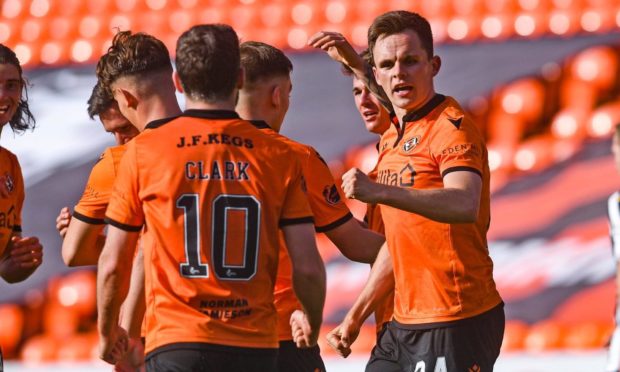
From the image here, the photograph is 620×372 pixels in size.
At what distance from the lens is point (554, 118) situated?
35.8 feet

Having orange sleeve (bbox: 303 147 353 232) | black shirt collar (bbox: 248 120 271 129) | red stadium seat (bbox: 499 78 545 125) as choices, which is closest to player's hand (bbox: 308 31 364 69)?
black shirt collar (bbox: 248 120 271 129)

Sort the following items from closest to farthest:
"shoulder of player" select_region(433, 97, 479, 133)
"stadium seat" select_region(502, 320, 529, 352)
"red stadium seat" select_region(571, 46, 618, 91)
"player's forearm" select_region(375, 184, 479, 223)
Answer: "player's forearm" select_region(375, 184, 479, 223) → "shoulder of player" select_region(433, 97, 479, 133) → "stadium seat" select_region(502, 320, 529, 352) → "red stadium seat" select_region(571, 46, 618, 91)

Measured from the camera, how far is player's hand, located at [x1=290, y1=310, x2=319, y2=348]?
4395 millimetres

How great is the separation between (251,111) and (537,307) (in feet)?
17.3

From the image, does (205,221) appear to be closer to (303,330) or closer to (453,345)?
(303,330)

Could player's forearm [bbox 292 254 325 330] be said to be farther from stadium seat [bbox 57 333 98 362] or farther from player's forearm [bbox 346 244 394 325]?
stadium seat [bbox 57 333 98 362]

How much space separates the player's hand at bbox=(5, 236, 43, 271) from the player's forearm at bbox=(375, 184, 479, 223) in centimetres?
218

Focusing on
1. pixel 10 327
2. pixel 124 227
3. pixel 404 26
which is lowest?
pixel 10 327

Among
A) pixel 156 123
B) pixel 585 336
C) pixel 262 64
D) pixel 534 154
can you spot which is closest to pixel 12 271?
pixel 262 64

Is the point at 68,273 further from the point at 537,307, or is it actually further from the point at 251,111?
the point at 251,111

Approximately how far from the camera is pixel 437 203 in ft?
15.6

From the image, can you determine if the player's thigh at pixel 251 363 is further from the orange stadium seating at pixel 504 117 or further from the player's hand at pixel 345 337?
the orange stadium seating at pixel 504 117

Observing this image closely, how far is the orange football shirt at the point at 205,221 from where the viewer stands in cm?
411

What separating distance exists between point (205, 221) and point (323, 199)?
3.75ft
